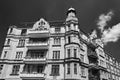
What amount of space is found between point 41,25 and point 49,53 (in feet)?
32.7

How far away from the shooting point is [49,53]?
35938 mm

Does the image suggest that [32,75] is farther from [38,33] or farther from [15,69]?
[38,33]

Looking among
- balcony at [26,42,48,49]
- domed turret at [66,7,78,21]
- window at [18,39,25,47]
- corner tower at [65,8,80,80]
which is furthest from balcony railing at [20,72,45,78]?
domed turret at [66,7,78,21]

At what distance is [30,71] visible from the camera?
34.6 m

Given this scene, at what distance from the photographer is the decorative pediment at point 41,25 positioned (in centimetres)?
3956

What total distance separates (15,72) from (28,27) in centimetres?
1494

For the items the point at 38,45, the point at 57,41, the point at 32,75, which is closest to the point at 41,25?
the point at 38,45

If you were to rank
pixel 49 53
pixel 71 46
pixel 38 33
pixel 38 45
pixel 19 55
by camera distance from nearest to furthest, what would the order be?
pixel 71 46
pixel 49 53
pixel 38 45
pixel 19 55
pixel 38 33

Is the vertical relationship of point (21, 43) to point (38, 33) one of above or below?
below

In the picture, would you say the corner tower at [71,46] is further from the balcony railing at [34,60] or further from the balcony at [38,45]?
the balcony railing at [34,60]

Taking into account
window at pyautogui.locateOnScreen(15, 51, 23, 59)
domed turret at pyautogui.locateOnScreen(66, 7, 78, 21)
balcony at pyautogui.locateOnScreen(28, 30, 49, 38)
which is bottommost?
window at pyautogui.locateOnScreen(15, 51, 23, 59)

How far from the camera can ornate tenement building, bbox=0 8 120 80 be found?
33031 millimetres

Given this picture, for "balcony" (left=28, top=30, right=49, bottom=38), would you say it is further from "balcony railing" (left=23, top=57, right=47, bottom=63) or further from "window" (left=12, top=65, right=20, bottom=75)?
"window" (left=12, top=65, right=20, bottom=75)

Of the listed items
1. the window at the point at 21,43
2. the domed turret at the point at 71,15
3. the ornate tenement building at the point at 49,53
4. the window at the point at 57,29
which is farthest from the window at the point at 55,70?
the domed turret at the point at 71,15
